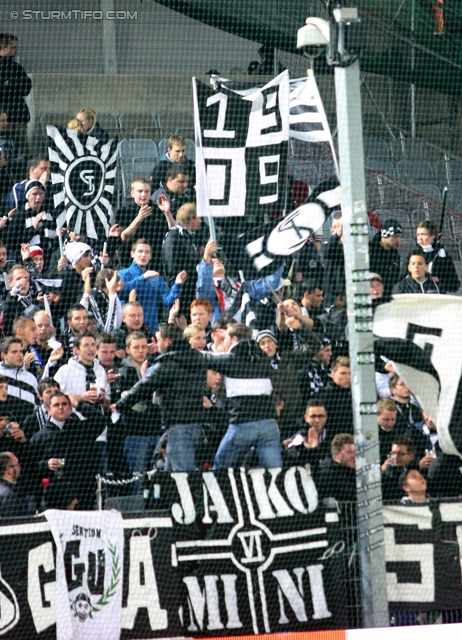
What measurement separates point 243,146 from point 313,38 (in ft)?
3.42

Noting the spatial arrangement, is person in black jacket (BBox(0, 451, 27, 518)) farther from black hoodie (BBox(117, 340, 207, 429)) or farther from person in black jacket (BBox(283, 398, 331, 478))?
person in black jacket (BBox(283, 398, 331, 478))

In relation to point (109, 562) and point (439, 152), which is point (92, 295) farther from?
point (439, 152)

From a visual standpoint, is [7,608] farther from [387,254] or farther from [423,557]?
[387,254]

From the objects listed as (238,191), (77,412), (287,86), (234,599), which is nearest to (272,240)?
(238,191)

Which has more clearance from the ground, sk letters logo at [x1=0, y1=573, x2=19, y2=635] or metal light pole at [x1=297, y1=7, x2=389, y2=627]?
metal light pole at [x1=297, y1=7, x2=389, y2=627]

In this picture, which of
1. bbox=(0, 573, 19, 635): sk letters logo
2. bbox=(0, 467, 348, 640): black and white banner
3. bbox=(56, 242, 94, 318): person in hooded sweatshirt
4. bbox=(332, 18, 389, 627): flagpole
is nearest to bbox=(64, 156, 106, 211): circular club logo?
bbox=(56, 242, 94, 318): person in hooded sweatshirt

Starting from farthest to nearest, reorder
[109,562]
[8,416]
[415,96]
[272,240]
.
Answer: [415,96] < [272,240] < [8,416] < [109,562]

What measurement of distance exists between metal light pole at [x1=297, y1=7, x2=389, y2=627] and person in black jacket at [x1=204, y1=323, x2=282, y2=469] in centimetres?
56

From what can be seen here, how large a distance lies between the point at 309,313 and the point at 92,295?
1.29 m

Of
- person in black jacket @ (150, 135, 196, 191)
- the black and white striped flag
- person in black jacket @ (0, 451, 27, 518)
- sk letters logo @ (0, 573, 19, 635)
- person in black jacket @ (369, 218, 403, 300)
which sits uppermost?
person in black jacket @ (150, 135, 196, 191)

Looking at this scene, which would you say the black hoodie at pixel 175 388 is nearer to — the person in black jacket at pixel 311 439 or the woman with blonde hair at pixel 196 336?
the woman with blonde hair at pixel 196 336

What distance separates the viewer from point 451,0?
628 centimetres

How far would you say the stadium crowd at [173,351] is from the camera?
16.9 feet

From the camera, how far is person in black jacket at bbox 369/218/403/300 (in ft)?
20.0
